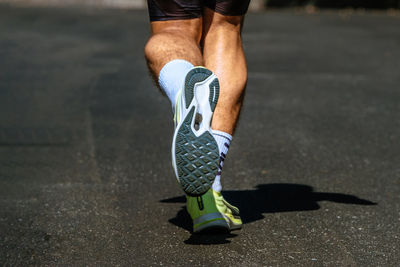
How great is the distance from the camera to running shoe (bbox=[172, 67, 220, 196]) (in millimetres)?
2594

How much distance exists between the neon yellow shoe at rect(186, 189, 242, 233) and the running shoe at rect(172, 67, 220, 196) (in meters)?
0.36

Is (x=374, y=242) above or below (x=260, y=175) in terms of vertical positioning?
above

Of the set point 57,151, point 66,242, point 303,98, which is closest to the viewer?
point 66,242

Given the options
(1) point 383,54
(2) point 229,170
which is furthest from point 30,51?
(2) point 229,170

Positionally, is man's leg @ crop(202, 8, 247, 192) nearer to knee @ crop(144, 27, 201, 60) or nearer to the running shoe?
knee @ crop(144, 27, 201, 60)

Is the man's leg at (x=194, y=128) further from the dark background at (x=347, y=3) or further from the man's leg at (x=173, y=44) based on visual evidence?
the dark background at (x=347, y=3)

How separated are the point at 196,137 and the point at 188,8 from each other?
69cm

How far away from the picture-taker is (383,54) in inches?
340

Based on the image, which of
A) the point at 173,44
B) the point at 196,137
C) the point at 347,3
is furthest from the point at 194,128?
the point at 347,3

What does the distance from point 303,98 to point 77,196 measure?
3.14 metres

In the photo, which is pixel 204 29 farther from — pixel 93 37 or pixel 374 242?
pixel 93 37

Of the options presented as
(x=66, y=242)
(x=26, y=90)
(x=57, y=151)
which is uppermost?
(x=66, y=242)

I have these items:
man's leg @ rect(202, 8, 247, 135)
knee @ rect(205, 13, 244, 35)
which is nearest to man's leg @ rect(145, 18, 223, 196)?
man's leg @ rect(202, 8, 247, 135)

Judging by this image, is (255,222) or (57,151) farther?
(57,151)
